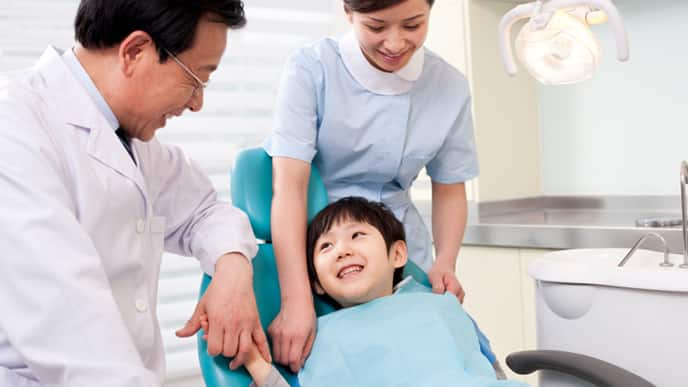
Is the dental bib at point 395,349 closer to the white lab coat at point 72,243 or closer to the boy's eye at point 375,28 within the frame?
the white lab coat at point 72,243

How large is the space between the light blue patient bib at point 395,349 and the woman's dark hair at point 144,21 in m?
0.63

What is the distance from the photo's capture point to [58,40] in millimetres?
2453

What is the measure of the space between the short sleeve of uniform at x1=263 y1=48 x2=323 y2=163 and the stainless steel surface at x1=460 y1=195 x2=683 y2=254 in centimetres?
96

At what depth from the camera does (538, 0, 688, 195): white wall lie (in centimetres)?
261

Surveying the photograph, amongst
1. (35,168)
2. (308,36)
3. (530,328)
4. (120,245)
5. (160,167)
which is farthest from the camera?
(308,36)

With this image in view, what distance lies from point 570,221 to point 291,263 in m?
1.27

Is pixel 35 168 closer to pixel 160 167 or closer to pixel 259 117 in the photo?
pixel 160 167

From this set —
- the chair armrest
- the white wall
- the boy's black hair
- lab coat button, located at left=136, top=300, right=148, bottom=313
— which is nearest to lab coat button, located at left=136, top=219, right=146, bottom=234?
lab coat button, located at left=136, top=300, right=148, bottom=313

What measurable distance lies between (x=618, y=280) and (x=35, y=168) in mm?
1090

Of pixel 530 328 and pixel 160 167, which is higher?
pixel 160 167

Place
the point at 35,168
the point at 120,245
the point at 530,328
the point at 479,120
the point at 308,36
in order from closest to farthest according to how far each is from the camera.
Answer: the point at 35,168 < the point at 120,245 < the point at 530,328 < the point at 479,120 < the point at 308,36

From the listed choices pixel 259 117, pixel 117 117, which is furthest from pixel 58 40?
pixel 117 117

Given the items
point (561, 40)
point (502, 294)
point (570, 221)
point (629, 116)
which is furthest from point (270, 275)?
point (629, 116)

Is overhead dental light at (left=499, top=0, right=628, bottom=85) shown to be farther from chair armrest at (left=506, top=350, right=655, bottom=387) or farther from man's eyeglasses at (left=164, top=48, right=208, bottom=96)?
man's eyeglasses at (left=164, top=48, right=208, bottom=96)
